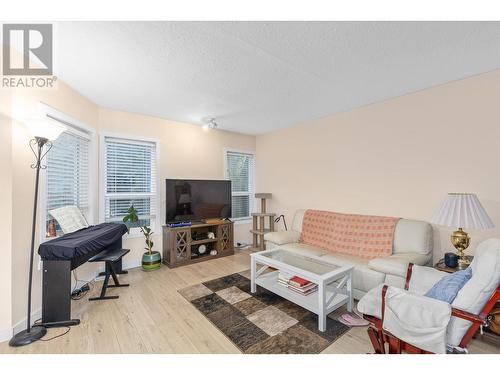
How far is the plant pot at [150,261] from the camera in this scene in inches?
124

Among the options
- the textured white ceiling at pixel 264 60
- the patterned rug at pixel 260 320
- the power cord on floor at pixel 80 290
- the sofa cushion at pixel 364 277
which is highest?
the textured white ceiling at pixel 264 60

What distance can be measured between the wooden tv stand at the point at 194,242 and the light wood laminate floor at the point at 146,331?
2.31ft

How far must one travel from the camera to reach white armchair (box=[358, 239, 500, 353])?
3.76 feet

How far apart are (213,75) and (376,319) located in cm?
248

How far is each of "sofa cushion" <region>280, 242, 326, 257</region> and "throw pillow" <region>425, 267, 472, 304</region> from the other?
55.3 inches

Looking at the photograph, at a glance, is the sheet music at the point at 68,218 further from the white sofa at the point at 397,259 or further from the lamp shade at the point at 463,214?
the lamp shade at the point at 463,214

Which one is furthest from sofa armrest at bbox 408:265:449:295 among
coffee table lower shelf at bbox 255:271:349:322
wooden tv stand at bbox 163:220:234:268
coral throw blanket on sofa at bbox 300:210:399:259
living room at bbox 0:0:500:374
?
wooden tv stand at bbox 163:220:234:268

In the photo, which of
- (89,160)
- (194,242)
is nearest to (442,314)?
(194,242)

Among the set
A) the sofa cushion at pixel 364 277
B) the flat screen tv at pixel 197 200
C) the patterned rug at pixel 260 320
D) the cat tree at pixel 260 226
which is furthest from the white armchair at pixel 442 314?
the flat screen tv at pixel 197 200

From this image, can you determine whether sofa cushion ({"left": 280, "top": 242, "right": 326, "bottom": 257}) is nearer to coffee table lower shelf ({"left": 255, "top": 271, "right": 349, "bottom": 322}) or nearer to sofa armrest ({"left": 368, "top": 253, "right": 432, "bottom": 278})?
coffee table lower shelf ({"left": 255, "top": 271, "right": 349, "bottom": 322})

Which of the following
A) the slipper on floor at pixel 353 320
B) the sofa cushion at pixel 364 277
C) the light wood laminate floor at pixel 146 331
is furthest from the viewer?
the sofa cushion at pixel 364 277
